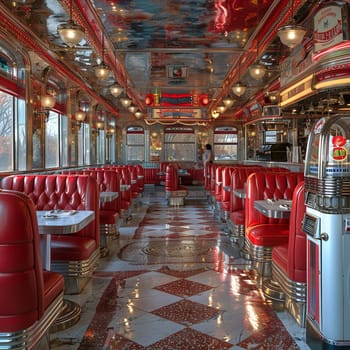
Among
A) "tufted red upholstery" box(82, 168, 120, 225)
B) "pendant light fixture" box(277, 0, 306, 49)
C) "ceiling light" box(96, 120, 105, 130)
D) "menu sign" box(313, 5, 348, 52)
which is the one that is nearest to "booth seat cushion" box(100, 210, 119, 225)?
"tufted red upholstery" box(82, 168, 120, 225)

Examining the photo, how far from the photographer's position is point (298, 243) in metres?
2.79

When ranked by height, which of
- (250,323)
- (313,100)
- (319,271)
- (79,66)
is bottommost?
(250,323)

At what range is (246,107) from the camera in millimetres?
15203

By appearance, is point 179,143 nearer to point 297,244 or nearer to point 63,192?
point 63,192

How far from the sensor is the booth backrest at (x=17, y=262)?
1877mm

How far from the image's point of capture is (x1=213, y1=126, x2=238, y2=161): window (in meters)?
17.6

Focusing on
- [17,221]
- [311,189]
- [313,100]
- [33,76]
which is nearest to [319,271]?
[311,189]

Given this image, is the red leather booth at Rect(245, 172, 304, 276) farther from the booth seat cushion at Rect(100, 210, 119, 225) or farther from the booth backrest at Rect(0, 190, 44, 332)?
the booth backrest at Rect(0, 190, 44, 332)

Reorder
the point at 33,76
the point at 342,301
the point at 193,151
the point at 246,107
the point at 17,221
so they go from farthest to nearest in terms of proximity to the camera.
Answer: the point at 193,151
the point at 246,107
the point at 33,76
the point at 342,301
the point at 17,221

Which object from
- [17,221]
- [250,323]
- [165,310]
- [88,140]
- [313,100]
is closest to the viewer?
[17,221]

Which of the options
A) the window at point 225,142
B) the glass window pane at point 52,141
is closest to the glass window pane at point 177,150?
the window at point 225,142

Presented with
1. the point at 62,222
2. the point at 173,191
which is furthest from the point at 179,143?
the point at 62,222

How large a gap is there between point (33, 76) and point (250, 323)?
6059 mm

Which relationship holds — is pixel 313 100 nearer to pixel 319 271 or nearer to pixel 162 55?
pixel 162 55
